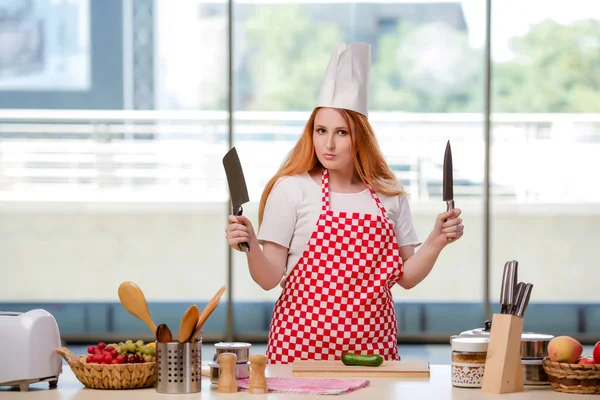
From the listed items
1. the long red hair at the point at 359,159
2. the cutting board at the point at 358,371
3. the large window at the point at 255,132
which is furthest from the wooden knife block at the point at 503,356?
the large window at the point at 255,132

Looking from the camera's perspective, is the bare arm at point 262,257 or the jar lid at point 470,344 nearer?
the jar lid at point 470,344

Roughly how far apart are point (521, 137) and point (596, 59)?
526mm

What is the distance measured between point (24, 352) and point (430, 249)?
36.0 inches

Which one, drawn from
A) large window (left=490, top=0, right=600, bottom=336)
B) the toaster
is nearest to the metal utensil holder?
the toaster

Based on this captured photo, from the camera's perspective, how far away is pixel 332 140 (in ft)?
7.30

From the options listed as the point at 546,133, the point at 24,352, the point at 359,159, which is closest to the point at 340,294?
the point at 359,159

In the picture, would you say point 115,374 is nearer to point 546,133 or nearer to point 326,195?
point 326,195

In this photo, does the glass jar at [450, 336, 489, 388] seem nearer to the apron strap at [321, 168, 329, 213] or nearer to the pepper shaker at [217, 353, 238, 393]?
the pepper shaker at [217, 353, 238, 393]

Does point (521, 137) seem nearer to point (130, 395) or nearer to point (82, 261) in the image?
point (82, 261)

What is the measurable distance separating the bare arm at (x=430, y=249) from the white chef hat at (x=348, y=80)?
13.7 inches

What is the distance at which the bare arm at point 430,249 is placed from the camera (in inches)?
79.3

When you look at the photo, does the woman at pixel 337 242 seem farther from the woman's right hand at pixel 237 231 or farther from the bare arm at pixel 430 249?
the woman's right hand at pixel 237 231

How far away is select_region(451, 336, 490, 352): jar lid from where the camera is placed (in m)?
1.74

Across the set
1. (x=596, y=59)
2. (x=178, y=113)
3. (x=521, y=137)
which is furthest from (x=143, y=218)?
(x=596, y=59)
